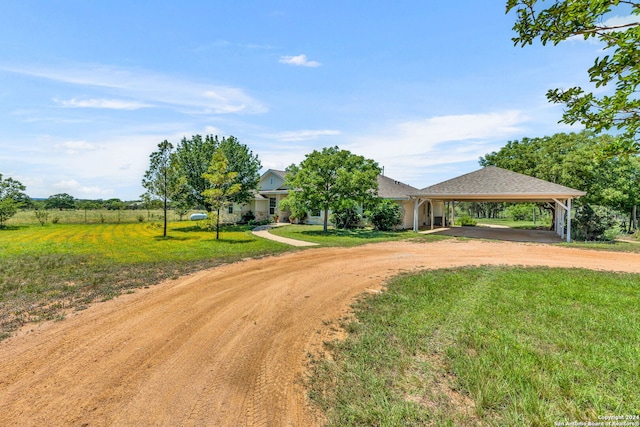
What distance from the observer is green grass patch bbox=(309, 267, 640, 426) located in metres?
2.70

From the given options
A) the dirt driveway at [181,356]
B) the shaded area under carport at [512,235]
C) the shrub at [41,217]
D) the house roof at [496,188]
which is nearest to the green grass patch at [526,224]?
the shaded area under carport at [512,235]

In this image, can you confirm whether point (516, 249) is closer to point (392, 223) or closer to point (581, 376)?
point (392, 223)

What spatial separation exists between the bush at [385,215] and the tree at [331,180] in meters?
2.01

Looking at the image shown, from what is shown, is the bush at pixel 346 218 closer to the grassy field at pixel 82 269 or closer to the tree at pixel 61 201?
the grassy field at pixel 82 269

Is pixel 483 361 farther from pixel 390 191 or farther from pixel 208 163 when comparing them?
pixel 208 163

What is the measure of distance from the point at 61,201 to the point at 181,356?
67623mm

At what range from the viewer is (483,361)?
3.50m

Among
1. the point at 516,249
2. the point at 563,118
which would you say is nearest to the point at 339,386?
the point at 563,118

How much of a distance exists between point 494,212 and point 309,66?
46297 mm

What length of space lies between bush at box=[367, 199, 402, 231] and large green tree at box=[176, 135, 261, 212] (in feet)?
34.2

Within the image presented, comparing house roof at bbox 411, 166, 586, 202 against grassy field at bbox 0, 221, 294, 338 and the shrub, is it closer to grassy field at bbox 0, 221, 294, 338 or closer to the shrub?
grassy field at bbox 0, 221, 294, 338

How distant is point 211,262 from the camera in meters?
9.66

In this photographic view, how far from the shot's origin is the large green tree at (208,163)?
22062mm

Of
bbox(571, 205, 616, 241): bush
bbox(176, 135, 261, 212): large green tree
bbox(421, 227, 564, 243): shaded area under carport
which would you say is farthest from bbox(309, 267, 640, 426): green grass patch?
bbox(176, 135, 261, 212): large green tree
